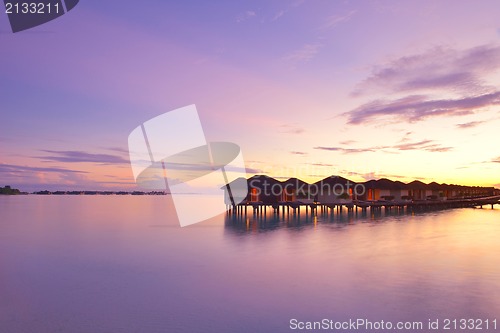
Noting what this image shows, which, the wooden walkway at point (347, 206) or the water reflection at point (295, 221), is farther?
the wooden walkway at point (347, 206)

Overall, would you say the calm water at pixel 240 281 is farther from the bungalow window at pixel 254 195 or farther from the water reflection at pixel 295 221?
the bungalow window at pixel 254 195

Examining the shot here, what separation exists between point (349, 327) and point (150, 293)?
5959 mm

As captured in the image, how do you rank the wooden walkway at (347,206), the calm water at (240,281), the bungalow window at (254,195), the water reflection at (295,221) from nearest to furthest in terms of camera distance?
the calm water at (240,281)
the water reflection at (295,221)
the wooden walkway at (347,206)
the bungalow window at (254,195)

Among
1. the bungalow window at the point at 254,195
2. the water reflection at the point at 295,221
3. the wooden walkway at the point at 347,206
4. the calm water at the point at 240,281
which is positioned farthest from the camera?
the bungalow window at the point at 254,195

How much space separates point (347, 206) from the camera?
143 ft

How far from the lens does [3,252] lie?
19359mm

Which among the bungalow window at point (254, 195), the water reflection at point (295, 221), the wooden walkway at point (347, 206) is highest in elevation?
the bungalow window at point (254, 195)

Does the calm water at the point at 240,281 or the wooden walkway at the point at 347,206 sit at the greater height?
the wooden walkway at the point at 347,206

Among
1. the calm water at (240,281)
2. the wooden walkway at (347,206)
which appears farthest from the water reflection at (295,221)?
the calm water at (240,281)

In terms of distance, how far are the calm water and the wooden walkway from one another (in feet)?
60.7

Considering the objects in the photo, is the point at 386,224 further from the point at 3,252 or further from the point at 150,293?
the point at 3,252

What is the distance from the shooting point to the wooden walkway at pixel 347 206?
41.9 metres

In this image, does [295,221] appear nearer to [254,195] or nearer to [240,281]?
[254,195]

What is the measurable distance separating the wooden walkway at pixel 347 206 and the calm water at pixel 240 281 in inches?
729
